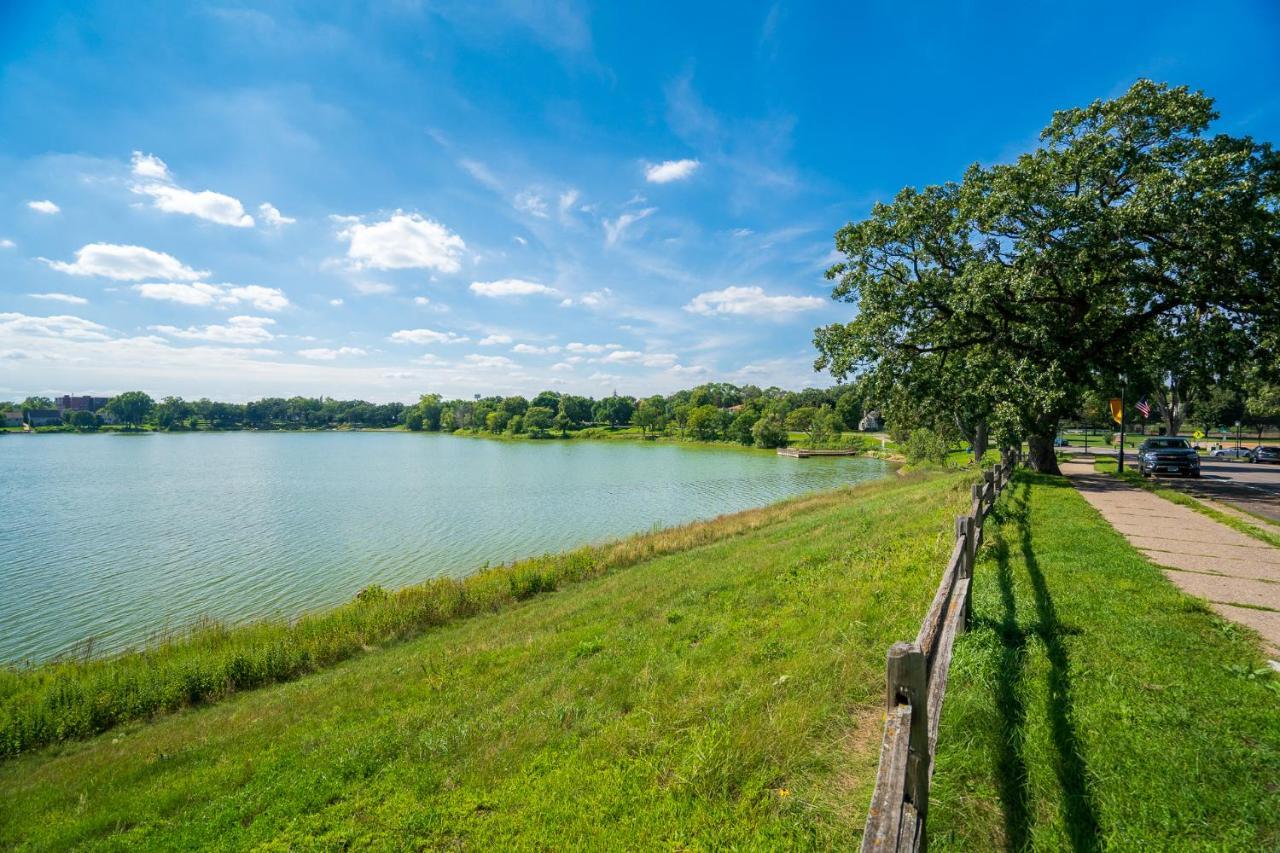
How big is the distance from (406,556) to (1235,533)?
86.1 feet

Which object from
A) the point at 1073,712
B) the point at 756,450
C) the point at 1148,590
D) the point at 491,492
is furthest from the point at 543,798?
the point at 756,450

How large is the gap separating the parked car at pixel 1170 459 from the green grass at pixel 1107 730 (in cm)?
2189

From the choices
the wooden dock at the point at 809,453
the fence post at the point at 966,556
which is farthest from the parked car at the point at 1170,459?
the wooden dock at the point at 809,453

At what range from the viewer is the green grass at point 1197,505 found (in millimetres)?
11023

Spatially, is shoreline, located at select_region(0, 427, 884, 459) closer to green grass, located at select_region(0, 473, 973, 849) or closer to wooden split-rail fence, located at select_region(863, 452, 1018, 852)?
green grass, located at select_region(0, 473, 973, 849)

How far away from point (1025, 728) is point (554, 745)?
15.2 feet

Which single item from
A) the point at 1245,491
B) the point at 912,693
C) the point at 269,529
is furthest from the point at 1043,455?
the point at 269,529

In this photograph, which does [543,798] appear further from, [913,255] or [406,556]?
[913,255]

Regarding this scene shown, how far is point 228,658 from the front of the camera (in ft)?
36.6

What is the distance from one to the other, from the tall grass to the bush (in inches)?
1512

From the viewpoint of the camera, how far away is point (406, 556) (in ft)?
73.1

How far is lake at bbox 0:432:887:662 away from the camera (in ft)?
54.0

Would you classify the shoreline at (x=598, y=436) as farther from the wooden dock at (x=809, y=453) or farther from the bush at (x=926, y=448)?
the bush at (x=926, y=448)

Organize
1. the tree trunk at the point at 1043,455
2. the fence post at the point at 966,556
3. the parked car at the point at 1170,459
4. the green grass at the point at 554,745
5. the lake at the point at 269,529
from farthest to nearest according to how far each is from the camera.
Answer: the tree trunk at the point at 1043,455
the parked car at the point at 1170,459
the lake at the point at 269,529
the fence post at the point at 966,556
the green grass at the point at 554,745
